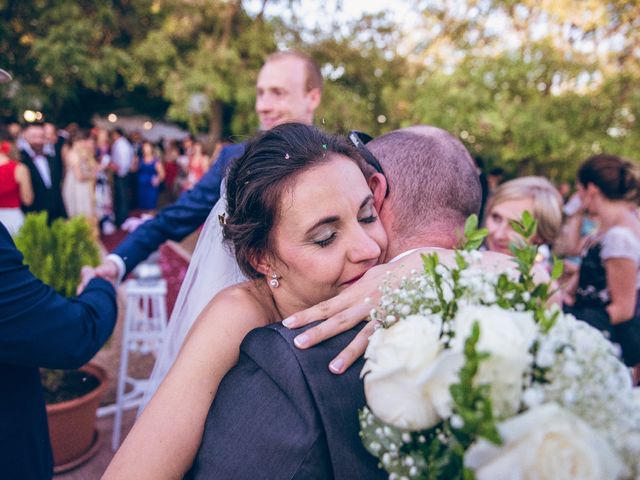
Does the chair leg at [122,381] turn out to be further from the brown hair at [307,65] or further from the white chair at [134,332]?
the brown hair at [307,65]

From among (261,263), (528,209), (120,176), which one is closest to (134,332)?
(261,263)

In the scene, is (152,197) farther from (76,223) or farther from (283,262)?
(283,262)

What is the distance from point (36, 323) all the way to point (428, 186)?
148 cm

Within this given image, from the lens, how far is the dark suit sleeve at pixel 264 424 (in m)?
1.16

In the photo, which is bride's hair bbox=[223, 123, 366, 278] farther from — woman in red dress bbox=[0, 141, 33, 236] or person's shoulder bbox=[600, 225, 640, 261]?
woman in red dress bbox=[0, 141, 33, 236]

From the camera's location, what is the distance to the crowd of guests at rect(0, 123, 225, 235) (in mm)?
6578

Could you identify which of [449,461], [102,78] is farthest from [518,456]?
Answer: [102,78]

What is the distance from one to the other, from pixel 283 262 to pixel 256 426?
0.63 m

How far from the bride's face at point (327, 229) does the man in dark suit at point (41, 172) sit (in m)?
6.39

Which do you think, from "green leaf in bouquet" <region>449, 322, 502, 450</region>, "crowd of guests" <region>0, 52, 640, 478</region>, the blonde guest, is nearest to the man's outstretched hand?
"crowd of guests" <region>0, 52, 640, 478</region>

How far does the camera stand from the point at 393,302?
1.13m

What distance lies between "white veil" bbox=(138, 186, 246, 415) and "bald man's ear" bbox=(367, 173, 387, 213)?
806mm

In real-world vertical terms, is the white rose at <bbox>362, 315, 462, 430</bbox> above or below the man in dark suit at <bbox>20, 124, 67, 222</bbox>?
above

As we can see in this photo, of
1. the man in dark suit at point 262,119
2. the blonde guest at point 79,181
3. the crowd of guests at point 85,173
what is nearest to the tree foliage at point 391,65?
the crowd of guests at point 85,173
